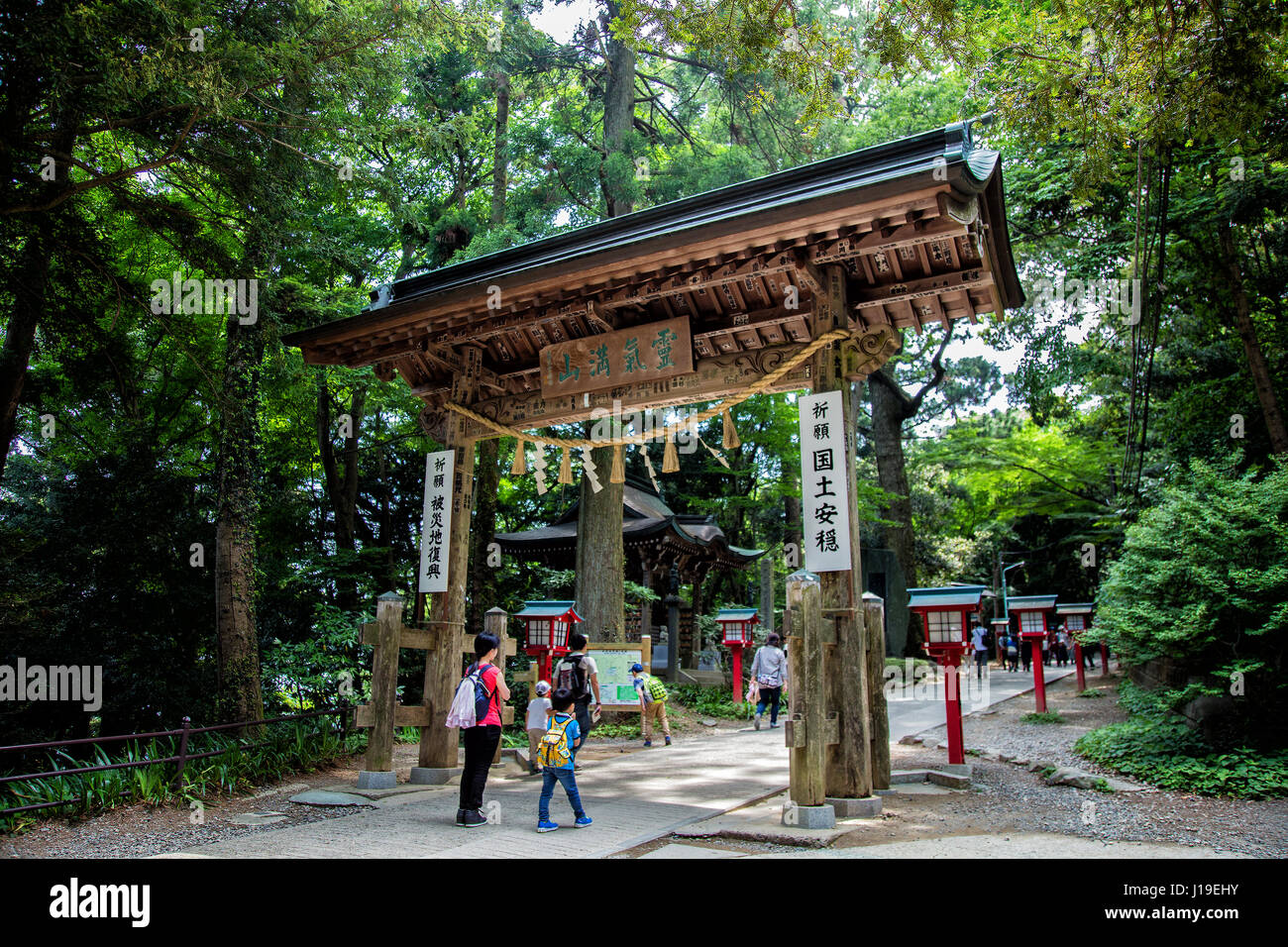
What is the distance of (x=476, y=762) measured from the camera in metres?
6.38

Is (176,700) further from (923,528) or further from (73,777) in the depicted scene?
(923,528)

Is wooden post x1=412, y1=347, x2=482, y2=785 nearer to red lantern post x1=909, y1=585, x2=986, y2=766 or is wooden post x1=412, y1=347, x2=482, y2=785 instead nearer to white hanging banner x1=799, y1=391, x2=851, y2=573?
white hanging banner x1=799, y1=391, x2=851, y2=573

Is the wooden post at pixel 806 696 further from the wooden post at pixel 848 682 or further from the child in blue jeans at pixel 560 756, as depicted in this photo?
the child in blue jeans at pixel 560 756

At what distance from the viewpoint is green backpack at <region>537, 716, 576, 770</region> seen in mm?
6141

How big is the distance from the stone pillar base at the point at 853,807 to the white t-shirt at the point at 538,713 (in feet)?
8.68

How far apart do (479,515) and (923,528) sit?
24330 mm

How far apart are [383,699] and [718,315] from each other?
18.0ft

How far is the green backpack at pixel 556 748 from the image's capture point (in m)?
6.14

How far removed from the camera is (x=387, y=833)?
6.13 metres

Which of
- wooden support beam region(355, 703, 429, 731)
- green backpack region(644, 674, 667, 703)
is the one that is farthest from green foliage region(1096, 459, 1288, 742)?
wooden support beam region(355, 703, 429, 731)

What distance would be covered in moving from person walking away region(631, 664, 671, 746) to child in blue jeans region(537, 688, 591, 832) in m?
5.43

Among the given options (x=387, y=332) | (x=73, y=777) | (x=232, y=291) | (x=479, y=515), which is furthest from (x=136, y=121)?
(x=479, y=515)

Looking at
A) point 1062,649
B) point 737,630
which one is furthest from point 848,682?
point 1062,649

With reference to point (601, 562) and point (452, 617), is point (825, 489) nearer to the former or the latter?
point (452, 617)
